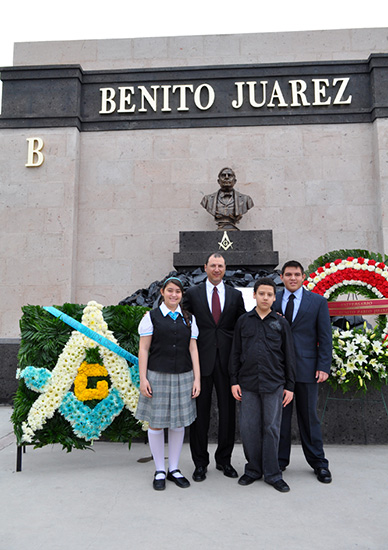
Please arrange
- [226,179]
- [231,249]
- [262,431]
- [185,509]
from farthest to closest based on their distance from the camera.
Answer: [226,179] < [231,249] < [262,431] < [185,509]

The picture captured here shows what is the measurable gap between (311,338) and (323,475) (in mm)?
1118

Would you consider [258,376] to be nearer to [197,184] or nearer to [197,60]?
[197,184]

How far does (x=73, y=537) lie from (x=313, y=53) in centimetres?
1140

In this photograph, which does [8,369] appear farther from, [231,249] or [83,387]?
[231,249]

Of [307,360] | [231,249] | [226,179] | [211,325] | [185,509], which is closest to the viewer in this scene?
[185,509]

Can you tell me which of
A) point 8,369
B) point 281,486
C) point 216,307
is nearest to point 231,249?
point 8,369

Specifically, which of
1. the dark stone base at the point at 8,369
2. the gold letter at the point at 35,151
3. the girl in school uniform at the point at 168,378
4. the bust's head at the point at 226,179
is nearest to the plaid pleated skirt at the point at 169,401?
the girl in school uniform at the point at 168,378

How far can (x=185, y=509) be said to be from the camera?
3.10 meters

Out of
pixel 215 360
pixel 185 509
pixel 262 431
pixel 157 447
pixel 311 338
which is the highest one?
pixel 311 338

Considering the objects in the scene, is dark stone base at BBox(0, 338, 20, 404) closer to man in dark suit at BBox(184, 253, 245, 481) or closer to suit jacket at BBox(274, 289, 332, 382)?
man in dark suit at BBox(184, 253, 245, 481)

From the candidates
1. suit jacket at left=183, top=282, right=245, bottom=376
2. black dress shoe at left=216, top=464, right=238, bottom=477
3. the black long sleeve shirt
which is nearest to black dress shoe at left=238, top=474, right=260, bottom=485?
black dress shoe at left=216, top=464, right=238, bottom=477

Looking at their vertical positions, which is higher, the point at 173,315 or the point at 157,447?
the point at 173,315

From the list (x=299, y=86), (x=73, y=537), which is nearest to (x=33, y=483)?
(x=73, y=537)

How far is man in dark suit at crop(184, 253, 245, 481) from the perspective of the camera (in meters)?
3.85
